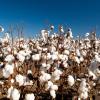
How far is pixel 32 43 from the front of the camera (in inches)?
383

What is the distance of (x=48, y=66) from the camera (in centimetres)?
605

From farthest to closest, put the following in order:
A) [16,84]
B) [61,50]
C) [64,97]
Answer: [61,50]
[64,97]
[16,84]

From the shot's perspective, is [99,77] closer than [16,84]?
Yes

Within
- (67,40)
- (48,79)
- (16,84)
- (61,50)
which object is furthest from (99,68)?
(67,40)

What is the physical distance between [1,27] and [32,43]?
0.96 m

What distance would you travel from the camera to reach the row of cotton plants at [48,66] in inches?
205

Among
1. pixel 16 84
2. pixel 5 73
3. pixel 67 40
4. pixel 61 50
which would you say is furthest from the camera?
pixel 67 40

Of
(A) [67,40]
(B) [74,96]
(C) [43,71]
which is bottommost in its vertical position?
(B) [74,96]

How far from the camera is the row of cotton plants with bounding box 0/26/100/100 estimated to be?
521 centimetres

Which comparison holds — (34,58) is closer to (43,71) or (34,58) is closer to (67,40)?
(43,71)

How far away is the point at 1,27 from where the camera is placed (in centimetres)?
948

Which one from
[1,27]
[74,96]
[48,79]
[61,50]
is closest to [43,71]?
[48,79]

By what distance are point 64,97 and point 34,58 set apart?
93 cm

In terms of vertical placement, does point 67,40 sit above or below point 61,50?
above
